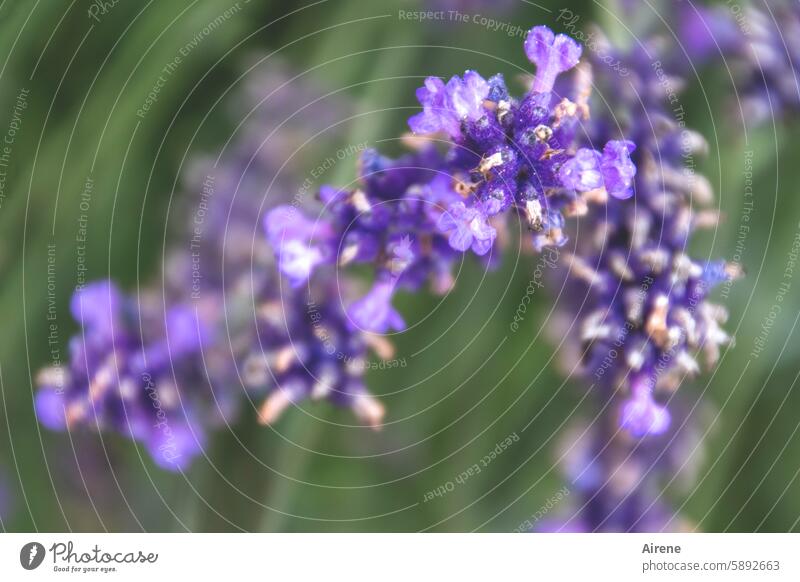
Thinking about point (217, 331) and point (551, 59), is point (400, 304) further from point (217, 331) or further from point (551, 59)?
point (551, 59)

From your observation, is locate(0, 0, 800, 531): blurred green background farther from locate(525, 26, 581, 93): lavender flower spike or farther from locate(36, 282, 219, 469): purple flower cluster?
locate(525, 26, 581, 93): lavender flower spike

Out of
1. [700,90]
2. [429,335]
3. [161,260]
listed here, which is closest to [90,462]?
[161,260]

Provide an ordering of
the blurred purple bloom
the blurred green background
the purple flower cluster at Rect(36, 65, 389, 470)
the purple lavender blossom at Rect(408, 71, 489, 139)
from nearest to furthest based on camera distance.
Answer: the purple lavender blossom at Rect(408, 71, 489, 139), the blurred purple bloom, the purple flower cluster at Rect(36, 65, 389, 470), the blurred green background

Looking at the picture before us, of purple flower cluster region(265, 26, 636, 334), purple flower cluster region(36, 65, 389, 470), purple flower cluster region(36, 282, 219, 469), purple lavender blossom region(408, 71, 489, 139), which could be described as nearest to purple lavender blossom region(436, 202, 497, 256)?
purple flower cluster region(265, 26, 636, 334)

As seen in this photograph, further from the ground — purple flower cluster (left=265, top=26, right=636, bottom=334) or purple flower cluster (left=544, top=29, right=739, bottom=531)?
purple flower cluster (left=265, top=26, right=636, bottom=334)

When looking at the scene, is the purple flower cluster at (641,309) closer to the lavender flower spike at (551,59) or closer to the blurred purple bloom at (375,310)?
the lavender flower spike at (551,59)

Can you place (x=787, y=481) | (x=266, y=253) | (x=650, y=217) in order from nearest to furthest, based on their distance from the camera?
1. (x=650, y=217)
2. (x=266, y=253)
3. (x=787, y=481)

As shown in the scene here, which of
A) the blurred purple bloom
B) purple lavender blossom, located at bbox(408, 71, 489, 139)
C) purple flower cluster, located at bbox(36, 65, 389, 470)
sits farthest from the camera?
purple flower cluster, located at bbox(36, 65, 389, 470)

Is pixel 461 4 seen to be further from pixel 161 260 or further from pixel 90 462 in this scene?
pixel 90 462
